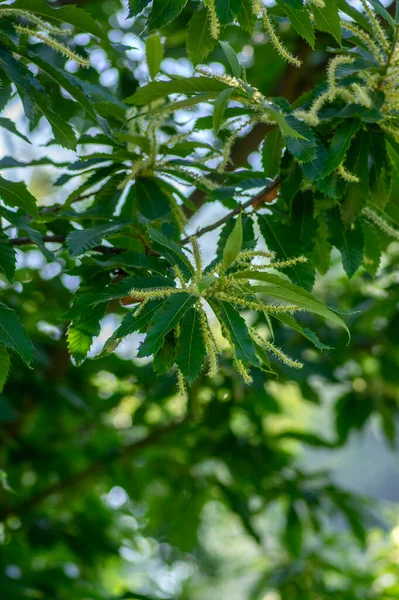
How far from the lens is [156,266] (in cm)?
108

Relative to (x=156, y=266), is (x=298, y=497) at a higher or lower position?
lower

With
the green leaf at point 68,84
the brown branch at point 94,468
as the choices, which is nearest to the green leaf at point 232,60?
the green leaf at point 68,84

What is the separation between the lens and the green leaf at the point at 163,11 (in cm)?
105

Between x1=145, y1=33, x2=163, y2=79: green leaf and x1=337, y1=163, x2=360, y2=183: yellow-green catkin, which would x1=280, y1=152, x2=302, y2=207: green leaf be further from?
x1=145, y1=33, x2=163, y2=79: green leaf

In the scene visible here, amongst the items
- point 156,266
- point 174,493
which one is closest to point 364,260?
point 156,266

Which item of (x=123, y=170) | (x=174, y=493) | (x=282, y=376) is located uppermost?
(x=123, y=170)

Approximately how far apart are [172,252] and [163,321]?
0.17 m

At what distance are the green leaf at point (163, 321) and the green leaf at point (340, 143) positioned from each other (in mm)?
303

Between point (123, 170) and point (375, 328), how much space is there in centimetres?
149

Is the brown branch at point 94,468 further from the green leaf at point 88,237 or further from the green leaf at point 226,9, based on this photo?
the green leaf at point 226,9

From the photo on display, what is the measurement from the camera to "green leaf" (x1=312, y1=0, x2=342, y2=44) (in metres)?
1.08

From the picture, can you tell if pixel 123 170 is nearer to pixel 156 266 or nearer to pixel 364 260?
pixel 156 266

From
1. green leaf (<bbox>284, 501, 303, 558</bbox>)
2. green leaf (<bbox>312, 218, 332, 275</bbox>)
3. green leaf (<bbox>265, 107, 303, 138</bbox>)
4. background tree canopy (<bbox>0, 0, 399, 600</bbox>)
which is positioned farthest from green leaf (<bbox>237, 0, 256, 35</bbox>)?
green leaf (<bbox>284, 501, 303, 558</bbox>)

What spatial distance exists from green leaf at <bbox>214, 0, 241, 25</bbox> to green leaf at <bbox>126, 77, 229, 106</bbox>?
0.11m
